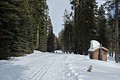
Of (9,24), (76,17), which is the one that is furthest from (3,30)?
(76,17)

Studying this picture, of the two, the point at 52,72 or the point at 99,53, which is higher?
the point at 99,53

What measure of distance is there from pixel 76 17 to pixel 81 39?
660 cm

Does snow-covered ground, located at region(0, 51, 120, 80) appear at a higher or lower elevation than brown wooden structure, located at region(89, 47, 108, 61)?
lower

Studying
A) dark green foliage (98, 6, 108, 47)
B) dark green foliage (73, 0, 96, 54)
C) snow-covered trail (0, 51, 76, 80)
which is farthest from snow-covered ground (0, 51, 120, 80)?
dark green foliage (98, 6, 108, 47)

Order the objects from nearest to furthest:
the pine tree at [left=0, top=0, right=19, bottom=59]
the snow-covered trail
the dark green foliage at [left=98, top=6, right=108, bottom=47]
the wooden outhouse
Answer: the snow-covered trail
the pine tree at [left=0, top=0, right=19, bottom=59]
the wooden outhouse
the dark green foliage at [left=98, top=6, right=108, bottom=47]

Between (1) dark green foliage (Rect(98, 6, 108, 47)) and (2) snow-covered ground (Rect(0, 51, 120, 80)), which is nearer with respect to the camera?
(2) snow-covered ground (Rect(0, 51, 120, 80))

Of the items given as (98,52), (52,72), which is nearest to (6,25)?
(52,72)

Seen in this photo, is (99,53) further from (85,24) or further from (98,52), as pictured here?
(85,24)

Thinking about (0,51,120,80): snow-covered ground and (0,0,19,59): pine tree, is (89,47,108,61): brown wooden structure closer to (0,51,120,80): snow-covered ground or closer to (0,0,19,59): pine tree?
(0,51,120,80): snow-covered ground

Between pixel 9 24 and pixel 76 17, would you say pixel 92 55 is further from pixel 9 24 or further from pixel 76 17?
pixel 76 17

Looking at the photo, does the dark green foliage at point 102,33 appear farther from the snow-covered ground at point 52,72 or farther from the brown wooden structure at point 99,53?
the snow-covered ground at point 52,72

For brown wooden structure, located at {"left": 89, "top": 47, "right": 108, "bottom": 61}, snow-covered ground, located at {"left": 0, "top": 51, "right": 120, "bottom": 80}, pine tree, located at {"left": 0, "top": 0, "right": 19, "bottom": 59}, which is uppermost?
pine tree, located at {"left": 0, "top": 0, "right": 19, "bottom": 59}

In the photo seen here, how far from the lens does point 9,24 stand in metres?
24.4

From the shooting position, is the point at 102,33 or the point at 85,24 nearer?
the point at 85,24
